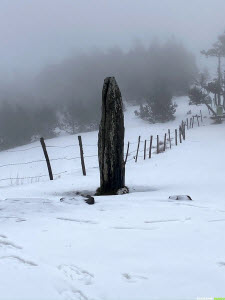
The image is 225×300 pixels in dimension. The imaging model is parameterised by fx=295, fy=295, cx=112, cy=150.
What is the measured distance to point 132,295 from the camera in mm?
2164

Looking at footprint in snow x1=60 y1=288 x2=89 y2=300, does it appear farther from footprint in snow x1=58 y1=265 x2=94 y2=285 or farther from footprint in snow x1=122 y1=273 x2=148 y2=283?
footprint in snow x1=122 y1=273 x2=148 y2=283

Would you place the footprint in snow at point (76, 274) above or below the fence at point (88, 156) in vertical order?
above

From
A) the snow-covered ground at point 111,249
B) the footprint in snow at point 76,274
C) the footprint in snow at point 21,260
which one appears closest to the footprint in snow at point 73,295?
the snow-covered ground at point 111,249

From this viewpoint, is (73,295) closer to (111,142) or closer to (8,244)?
(8,244)

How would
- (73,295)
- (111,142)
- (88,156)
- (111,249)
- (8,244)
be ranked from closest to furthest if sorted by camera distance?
(73,295), (111,249), (8,244), (111,142), (88,156)

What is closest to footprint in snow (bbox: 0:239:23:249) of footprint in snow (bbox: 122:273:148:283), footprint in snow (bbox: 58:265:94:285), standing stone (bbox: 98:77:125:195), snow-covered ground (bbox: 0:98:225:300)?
snow-covered ground (bbox: 0:98:225:300)

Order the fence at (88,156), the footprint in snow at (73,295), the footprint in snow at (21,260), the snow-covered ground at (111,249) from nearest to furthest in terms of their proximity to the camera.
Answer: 1. the footprint in snow at (73,295)
2. the snow-covered ground at (111,249)
3. the footprint in snow at (21,260)
4. the fence at (88,156)

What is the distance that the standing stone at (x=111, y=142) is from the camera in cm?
817

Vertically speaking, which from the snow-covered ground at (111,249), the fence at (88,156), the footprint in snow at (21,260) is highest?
the footprint in snow at (21,260)

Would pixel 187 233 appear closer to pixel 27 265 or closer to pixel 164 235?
pixel 164 235

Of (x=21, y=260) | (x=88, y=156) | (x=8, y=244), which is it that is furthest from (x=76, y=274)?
(x=88, y=156)

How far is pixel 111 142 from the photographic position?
8156 mm

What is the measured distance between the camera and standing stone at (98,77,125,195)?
8172 millimetres

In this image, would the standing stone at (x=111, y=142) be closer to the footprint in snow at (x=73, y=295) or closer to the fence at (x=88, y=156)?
the fence at (x=88, y=156)
